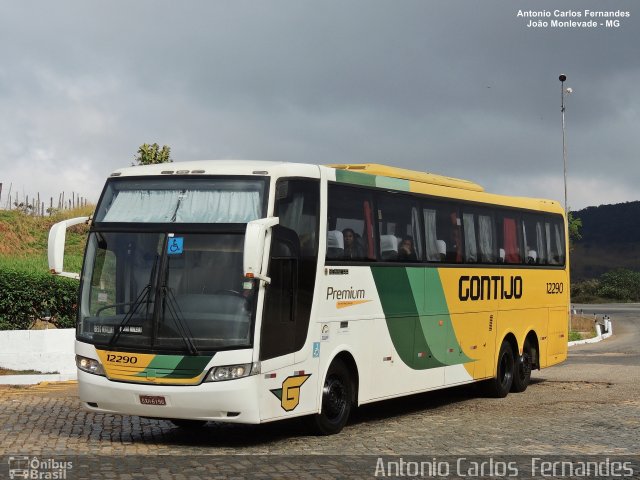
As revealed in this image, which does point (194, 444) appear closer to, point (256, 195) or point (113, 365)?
point (113, 365)

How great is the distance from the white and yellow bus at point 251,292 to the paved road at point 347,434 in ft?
1.57

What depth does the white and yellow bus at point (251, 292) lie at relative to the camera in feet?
39.9

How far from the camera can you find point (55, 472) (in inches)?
407

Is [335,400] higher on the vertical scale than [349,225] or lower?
lower

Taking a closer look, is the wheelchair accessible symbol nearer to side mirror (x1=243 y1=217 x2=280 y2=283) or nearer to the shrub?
side mirror (x1=243 y1=217 x2=280 y2=283)

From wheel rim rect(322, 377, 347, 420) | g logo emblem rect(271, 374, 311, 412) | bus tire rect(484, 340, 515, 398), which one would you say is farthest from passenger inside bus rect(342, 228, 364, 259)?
bus tire rect(484, 340, 515, 398)

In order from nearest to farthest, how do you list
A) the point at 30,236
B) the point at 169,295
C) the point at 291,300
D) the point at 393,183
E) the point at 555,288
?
the point at 169,295
the point at 291,300
the point at 393,183
the point at 555,288
the point at 30,236

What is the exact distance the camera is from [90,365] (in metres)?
12.9

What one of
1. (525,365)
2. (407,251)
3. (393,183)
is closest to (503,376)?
(525,365)

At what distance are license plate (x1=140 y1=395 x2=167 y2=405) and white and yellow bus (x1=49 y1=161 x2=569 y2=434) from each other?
16 mm

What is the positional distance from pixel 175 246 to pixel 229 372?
1.59 m

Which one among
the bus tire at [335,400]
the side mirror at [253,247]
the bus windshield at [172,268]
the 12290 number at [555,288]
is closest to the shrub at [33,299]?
the bus windshield at [172,268]

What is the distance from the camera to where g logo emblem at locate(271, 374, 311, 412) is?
497 inches

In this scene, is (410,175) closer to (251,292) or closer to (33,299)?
(251,292)
